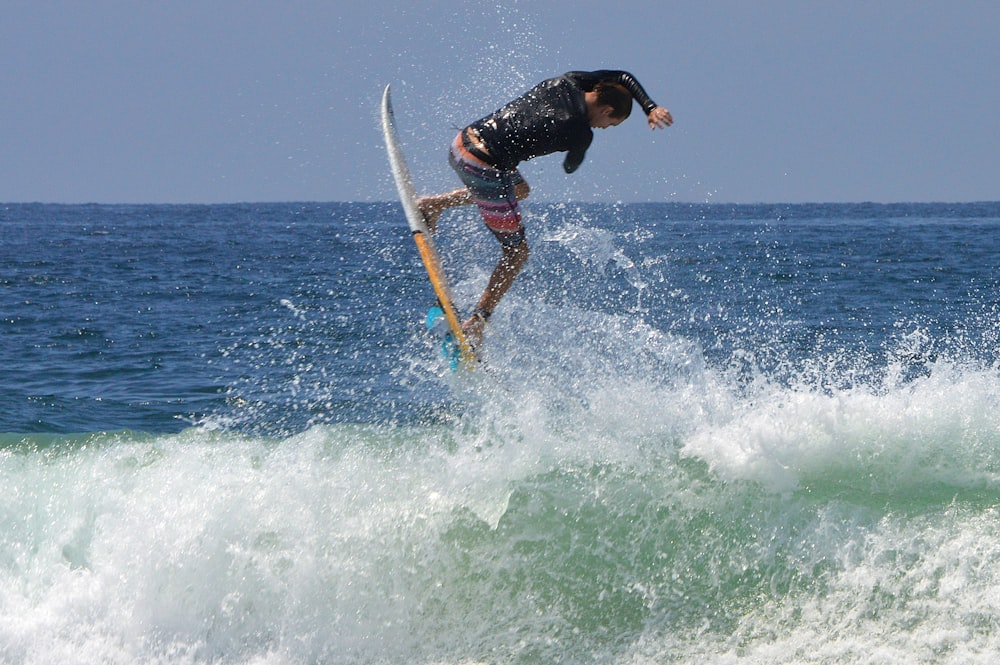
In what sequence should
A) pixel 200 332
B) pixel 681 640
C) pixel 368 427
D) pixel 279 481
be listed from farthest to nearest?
pixel 200 332
pixel 368 427
pixel 279 481
pixel 681 640

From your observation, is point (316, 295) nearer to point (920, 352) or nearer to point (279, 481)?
point (920, 352)

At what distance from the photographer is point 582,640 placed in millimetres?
5727

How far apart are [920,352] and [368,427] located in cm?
770

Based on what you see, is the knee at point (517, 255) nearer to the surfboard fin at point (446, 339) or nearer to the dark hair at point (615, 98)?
the surfboard fin at point (446, 339)

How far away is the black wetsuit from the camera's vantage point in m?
6.67

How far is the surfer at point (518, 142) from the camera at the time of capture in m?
6.68

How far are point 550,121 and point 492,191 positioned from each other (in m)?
0.64

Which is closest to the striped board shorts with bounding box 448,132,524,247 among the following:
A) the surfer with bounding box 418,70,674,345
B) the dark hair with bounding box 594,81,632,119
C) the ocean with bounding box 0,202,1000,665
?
the surfer with bounding box 418,70,674,345

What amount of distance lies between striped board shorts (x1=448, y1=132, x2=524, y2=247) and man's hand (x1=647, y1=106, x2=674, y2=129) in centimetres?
111

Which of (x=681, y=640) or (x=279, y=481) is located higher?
(x=279, y=481)

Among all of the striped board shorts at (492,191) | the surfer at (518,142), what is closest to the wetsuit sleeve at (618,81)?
the surfer at (518,142)

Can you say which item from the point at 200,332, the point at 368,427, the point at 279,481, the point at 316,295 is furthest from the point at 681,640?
the point at 316,295

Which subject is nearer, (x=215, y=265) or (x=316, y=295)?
(x=316, y=295)

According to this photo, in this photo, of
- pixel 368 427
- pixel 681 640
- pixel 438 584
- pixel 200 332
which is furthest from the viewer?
pixel 200 332
